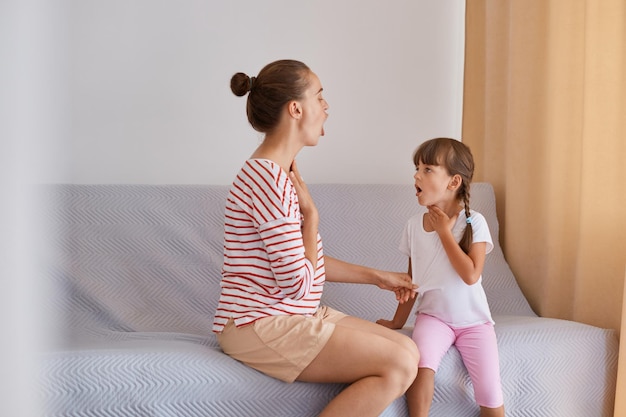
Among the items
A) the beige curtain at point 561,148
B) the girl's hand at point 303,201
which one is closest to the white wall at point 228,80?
the beige curtain at point 561,148

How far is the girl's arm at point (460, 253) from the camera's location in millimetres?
1769

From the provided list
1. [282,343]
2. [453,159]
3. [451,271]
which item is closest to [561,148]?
[453,159]

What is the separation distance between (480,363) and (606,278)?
618 millimetres

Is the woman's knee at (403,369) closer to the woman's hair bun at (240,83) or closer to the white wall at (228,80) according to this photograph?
the woman's hair bun at (240,83)

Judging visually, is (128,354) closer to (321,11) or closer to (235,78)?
(235,78)

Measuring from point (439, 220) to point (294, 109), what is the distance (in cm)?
46

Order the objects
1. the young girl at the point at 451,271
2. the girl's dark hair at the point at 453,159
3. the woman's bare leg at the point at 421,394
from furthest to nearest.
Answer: the girl's dark hair at the point at 453,159 < the young girl at the point at 451,271 < the woman's bare leg at the point at 421,394

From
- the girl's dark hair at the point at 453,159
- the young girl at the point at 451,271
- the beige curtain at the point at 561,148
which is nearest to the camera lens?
the young girl at the point at 451,271

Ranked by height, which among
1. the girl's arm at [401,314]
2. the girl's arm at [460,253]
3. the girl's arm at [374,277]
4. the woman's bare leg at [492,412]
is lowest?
the woman's bare leg at [492,412]

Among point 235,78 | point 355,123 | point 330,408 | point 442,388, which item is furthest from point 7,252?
point 355,123

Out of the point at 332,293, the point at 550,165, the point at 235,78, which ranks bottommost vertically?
the point at 332,293

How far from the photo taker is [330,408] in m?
1.49

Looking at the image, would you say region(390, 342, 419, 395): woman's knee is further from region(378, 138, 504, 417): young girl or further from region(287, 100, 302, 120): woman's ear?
region(287, 100, 302, 120): woman's ear

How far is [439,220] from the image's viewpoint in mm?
1816
